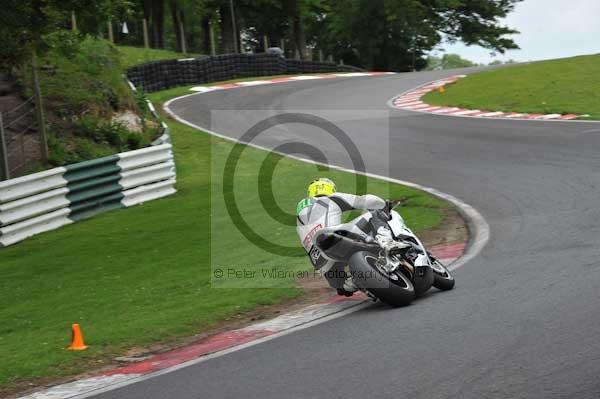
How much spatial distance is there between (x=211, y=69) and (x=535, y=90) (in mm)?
16122

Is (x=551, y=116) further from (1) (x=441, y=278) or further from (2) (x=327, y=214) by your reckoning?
(2) (x=327, y=214)

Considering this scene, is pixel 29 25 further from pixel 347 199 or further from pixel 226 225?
pixel 347 199

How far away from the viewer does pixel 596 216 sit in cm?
1097

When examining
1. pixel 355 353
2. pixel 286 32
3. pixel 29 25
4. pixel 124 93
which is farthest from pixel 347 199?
pixel 286 32

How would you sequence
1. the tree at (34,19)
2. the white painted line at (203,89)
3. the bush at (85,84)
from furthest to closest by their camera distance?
the white painted line at (203,89)
the bush at (85,84)
the tree at (34,19)

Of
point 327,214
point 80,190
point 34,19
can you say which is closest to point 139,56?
point 80,190

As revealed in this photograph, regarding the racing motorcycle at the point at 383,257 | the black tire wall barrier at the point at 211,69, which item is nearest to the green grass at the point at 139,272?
the racing motorcycle at the point at 383,257

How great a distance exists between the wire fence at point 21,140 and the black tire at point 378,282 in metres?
9.96

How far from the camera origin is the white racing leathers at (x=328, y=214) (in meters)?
8.18

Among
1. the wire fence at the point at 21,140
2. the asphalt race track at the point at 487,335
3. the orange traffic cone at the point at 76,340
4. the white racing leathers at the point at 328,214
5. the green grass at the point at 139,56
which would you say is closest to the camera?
the asphalt race track at the point at 487,335

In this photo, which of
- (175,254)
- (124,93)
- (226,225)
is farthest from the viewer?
(124,93)

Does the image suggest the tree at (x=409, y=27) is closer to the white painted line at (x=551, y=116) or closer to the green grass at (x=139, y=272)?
the white painted line at (x=551, y=116)

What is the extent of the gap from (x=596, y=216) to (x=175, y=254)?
5.63 metres

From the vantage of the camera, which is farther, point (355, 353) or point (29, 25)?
point (29, 25)
